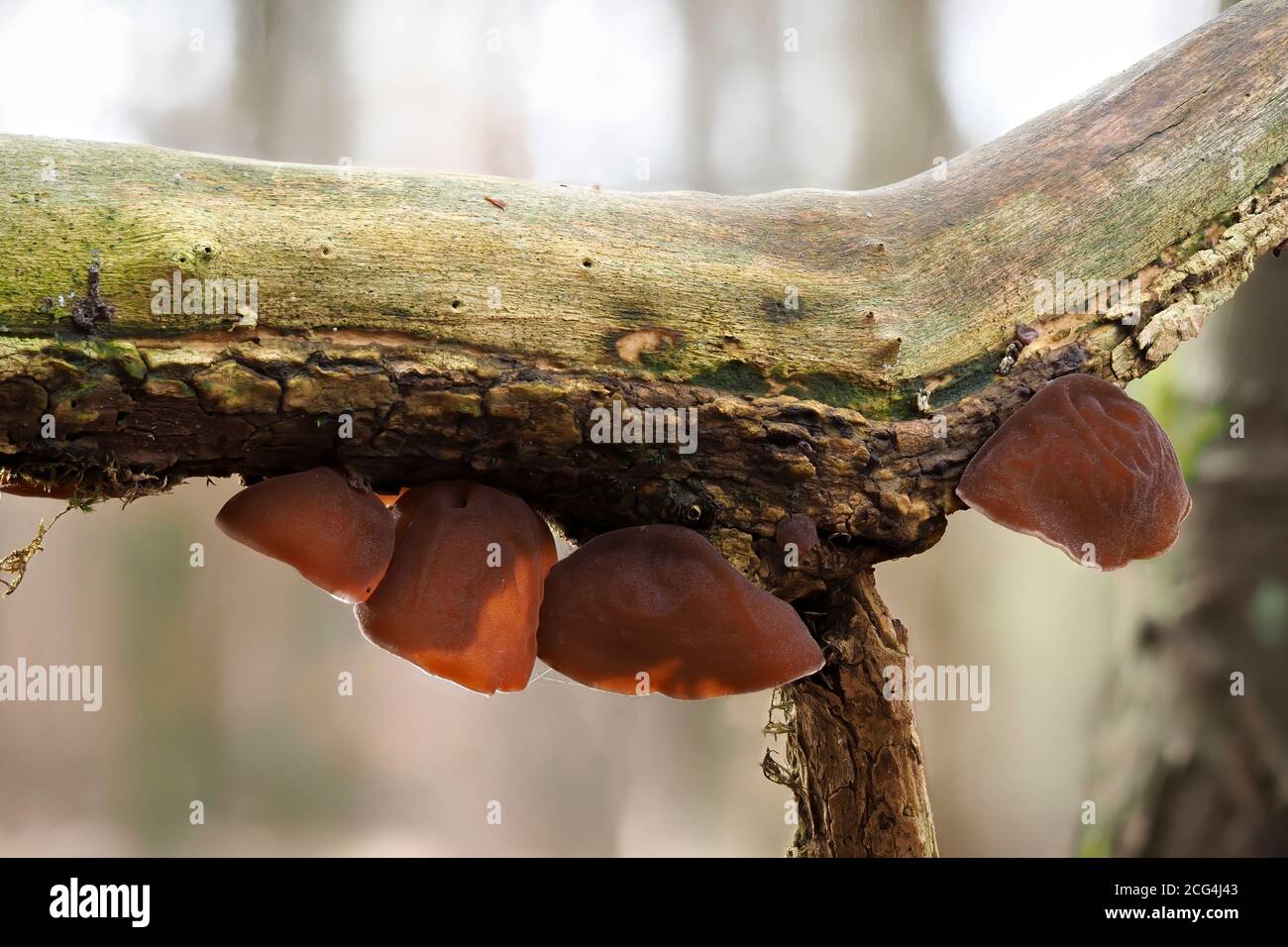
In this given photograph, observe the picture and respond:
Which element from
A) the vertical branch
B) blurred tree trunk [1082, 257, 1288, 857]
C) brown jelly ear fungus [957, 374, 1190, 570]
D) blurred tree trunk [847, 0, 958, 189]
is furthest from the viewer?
blurred tree trunk [847, 0, 958, 189]

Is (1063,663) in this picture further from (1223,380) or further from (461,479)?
(461,479)

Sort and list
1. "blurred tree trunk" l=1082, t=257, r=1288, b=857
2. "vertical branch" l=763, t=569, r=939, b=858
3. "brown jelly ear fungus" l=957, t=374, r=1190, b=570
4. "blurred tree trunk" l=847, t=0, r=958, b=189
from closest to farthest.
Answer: "brown jelly ear fungus" l=957, t=374, r=1190, b=570, "vertical branch" l=763, t=569, r=939, b=858, "blurred tree trunk" l=1082, t=257, r=1288, b=857, "blurred tree trunk" l=847, t=0, r=958, b=189

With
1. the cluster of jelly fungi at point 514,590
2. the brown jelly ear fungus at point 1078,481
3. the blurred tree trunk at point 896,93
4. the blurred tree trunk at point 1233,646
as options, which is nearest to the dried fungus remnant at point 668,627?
the cluster of jelly fungi at point 514,590

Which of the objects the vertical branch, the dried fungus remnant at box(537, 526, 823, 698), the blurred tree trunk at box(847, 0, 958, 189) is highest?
the blurred tree trunk at box(847, 0, 958, 189)

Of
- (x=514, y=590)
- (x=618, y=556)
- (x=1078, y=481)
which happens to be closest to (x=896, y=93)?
(x=1078, y=481)

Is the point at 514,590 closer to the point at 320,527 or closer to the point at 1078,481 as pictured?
the point at 320,527

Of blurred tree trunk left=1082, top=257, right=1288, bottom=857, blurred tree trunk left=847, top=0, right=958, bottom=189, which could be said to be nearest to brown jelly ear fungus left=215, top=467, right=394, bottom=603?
blurred tree trunk left=1082, top=257, right=1288, bottom=857

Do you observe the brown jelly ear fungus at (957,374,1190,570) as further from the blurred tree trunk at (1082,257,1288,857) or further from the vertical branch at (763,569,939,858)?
the blurred tree trunk at (1082,257,1288,857)
